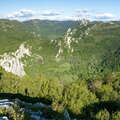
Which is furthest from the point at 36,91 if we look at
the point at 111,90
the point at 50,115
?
the point at 50,115

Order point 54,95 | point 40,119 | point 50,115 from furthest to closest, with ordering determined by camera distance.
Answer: point 54,95, point 50,115, point 40,119

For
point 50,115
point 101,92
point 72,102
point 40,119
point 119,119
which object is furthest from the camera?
point 101,92

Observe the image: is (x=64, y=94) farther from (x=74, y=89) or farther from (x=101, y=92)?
(x=101, y=92)

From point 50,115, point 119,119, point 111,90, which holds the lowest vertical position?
point 111,90

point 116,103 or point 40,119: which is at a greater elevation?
point 40,119

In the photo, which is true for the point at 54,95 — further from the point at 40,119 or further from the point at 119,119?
the point at 40,119

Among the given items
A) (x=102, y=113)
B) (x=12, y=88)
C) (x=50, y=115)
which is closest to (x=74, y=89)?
(x=12, y=88)

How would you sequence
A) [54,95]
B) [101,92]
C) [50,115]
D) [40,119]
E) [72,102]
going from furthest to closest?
[101,92] < [54,95] < [72,102] < [50,115] < [40,119]

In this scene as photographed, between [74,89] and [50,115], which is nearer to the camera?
[50,115]

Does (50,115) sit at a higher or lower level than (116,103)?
higher
